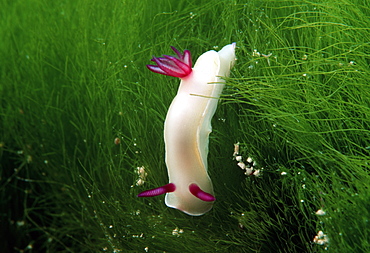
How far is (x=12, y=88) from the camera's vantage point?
5.57 ft

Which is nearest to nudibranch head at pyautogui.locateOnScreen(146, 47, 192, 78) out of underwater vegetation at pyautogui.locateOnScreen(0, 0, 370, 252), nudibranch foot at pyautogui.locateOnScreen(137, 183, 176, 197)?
underwater vegetation at pyautogui.locateOnScreen(0, 0, 370, 252)

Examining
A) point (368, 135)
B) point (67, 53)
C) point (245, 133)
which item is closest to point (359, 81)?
point (368, 135)

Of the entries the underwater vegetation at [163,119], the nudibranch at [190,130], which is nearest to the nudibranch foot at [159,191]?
the nudibranch at [190,130]

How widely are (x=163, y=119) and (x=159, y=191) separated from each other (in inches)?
12.3

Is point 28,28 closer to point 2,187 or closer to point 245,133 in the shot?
point 2,187

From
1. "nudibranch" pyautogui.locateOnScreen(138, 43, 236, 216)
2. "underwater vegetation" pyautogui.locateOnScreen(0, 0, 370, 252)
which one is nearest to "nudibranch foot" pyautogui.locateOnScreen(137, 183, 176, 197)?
"nudibranch" pyautogui.locateOnScreen(138, 43, 236, 216)

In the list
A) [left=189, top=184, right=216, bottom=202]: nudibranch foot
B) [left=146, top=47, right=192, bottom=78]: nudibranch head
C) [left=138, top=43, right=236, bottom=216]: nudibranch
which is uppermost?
[left=146, top=47, right=192, bottom=78]: nudibranch head

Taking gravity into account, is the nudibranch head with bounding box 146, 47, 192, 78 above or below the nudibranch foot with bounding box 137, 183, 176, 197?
above

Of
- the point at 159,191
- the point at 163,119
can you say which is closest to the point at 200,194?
the point at 159,191

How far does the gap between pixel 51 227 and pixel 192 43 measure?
3.19 ft

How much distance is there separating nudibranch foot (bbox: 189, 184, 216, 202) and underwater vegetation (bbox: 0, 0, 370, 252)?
0.14m

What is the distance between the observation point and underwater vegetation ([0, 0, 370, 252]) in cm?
103

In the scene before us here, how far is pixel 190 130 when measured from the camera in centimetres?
107

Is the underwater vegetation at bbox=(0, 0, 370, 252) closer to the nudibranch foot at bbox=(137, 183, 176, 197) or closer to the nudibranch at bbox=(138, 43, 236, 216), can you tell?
the nudibranch at bbox=(138, 43, 236, 216)
